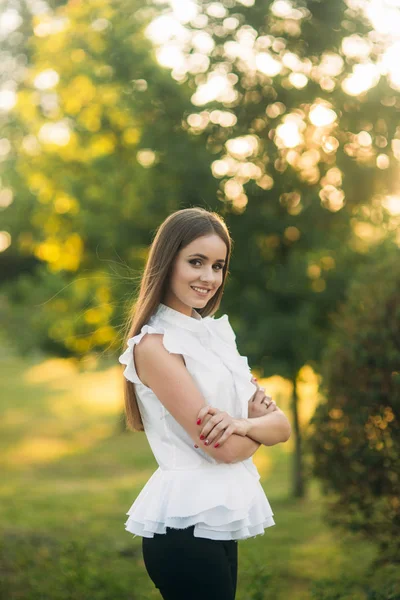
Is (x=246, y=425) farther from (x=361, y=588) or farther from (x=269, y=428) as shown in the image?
(x=361, y=588)

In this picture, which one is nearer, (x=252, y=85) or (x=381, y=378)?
(x=381, y=378)

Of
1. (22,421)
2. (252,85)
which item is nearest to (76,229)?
(252,85)

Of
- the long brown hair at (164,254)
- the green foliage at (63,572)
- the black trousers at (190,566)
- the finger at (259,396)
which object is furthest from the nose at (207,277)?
the green foliage at (63,572)

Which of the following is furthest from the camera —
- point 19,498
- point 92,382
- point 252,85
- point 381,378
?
point 92,382

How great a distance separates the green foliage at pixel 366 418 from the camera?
4602 millimetres

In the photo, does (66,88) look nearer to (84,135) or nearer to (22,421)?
(84,135)

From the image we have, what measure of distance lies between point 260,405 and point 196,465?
1.25ft

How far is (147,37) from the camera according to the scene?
28.1 feet

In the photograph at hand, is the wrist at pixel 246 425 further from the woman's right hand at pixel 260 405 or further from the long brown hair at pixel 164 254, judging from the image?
the long brown hair at pixel 164 254

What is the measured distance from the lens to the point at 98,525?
816cm

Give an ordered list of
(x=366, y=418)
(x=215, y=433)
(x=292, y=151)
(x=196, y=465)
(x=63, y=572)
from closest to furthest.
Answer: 1. (x=215, y=433)
2. (x=196, y=465)
3. (x=366, y=418)
4. (x=63, y=572)
5. (x=292, y=151)

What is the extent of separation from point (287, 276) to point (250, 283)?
0.46 meters

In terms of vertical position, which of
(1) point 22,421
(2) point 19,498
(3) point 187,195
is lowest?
(1) point 22,421

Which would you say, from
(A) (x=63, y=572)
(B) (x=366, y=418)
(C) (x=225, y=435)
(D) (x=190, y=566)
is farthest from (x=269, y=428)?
(A) (x=63, y=572)
